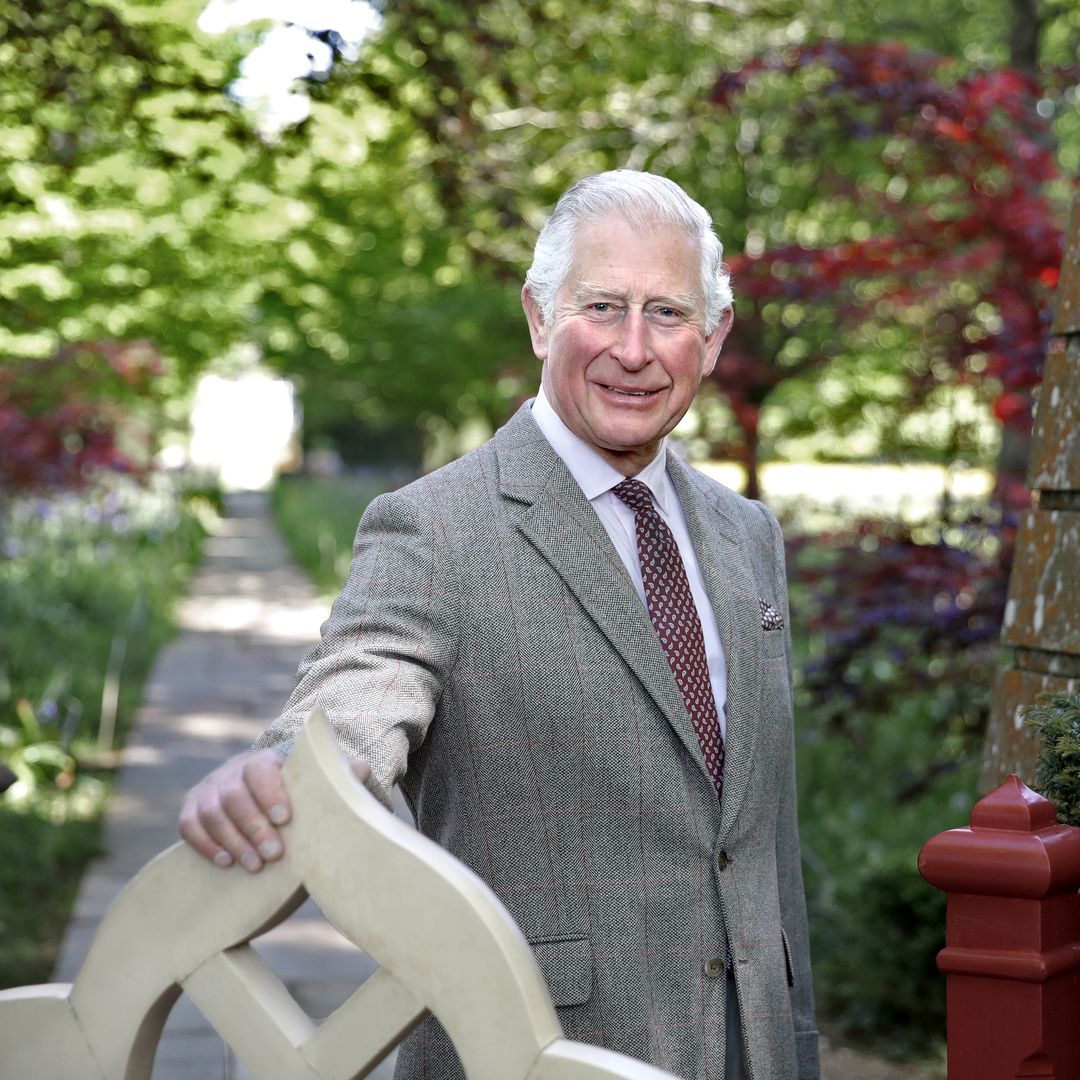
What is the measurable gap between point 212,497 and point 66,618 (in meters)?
16.8

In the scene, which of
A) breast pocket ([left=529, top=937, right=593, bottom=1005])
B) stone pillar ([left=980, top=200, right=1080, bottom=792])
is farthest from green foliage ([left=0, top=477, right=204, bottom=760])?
breast pocket ([left=529, top=937, right=593, bottom=1005])

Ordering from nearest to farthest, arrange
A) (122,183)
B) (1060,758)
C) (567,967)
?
(1060,758) < (567,967) < (122,183)

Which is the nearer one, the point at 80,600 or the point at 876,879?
the point at 876,879

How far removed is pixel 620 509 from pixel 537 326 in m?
0.29

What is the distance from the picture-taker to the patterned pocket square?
230 centimetres

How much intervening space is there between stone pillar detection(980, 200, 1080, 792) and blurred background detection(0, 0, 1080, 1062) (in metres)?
1.67

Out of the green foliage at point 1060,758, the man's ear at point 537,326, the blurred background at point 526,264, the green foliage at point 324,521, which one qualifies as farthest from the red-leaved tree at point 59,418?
the green foliage at point 1060,758

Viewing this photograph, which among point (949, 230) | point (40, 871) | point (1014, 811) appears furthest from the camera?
point (40, 871)

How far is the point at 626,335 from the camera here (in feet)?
6.86

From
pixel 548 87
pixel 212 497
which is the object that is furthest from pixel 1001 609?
pixel 212 497

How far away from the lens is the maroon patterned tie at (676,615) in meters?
2.12

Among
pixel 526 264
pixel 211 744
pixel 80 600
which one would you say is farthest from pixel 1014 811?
pixel 80 600

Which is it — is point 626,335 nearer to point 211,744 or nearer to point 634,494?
point 634,494

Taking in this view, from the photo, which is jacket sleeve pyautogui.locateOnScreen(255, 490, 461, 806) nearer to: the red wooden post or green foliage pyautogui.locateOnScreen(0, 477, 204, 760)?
the red wooden post
